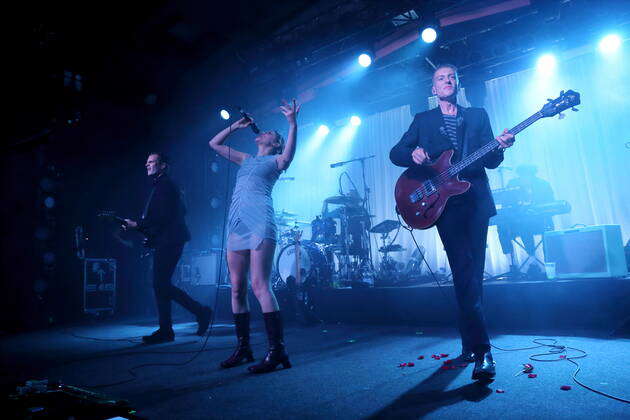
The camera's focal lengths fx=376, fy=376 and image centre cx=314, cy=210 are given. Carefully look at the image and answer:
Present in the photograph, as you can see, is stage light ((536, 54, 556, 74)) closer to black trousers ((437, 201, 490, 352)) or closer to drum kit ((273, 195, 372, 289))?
drum kit ((273, 195, 372, 289))

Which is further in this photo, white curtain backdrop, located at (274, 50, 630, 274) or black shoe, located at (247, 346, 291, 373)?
white curtain backdrop, located at (274, 50, 630, 274)

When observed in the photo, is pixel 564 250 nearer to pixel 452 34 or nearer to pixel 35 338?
pixel 452 34

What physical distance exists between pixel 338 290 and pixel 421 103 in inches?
225

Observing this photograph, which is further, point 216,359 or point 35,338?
point 35,338

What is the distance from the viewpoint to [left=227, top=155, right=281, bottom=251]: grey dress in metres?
2.70

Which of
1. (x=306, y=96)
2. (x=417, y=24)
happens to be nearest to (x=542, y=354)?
(x=417, y=24)

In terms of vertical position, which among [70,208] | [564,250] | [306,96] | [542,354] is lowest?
[542,354]

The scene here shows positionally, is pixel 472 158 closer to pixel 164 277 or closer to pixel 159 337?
pixel 164 277

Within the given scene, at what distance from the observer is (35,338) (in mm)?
5000

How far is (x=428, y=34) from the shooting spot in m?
6.30

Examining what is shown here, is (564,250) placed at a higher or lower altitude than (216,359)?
higher

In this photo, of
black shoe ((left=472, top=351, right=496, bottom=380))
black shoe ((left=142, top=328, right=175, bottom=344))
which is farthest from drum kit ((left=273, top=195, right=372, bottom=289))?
black shoe ((left=472, top=351, right=496, bottom=380))

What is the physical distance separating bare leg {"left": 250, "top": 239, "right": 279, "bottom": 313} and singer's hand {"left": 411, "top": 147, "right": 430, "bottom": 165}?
3.76 feet

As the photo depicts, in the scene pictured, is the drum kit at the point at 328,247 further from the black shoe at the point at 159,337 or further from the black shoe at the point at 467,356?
the black shoe at the point at 467,356
